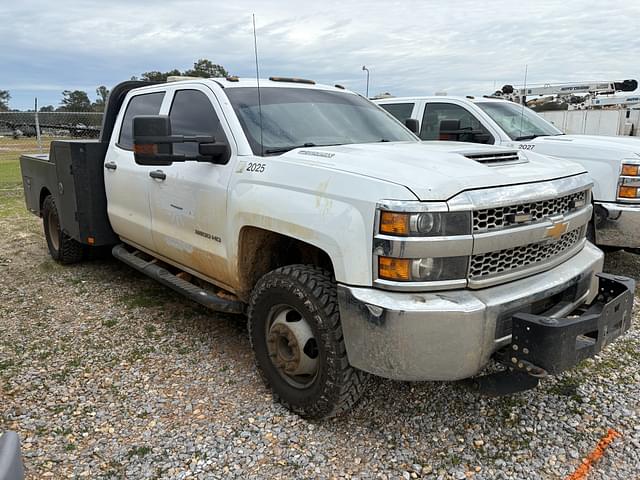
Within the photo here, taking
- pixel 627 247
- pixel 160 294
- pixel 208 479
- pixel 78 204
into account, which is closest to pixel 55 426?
pixel 208 479

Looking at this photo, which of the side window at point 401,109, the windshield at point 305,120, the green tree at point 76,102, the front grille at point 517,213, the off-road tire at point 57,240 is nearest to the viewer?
the front grille at point 517,213

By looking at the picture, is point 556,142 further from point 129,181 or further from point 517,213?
point 129,181

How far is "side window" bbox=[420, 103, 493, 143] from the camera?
6.43 metres

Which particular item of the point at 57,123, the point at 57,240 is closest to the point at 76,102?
the point at 57,123

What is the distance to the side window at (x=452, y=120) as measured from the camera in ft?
21.1

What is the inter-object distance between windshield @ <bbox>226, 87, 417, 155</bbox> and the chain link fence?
1419cm

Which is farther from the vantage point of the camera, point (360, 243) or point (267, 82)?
point (267, 82)

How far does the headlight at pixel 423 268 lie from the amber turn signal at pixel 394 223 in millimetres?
129

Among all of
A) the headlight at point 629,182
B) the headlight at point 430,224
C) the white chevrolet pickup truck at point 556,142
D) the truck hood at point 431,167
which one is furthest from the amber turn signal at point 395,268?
the headlight at point 629,182

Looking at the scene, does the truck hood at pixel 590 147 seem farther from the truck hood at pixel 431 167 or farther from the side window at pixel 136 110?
the side window at pixel 136 110

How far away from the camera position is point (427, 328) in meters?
2.46

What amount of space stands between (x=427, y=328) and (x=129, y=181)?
322 cm

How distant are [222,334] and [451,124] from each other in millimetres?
3158

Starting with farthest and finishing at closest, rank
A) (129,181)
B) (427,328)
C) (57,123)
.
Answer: (57,123) → (129,181) → (427,328)
